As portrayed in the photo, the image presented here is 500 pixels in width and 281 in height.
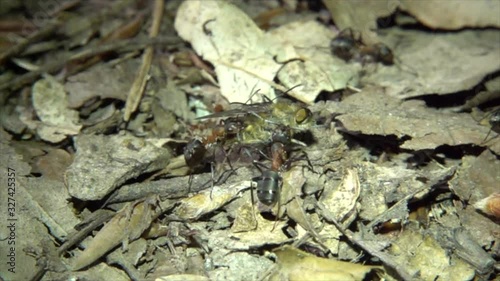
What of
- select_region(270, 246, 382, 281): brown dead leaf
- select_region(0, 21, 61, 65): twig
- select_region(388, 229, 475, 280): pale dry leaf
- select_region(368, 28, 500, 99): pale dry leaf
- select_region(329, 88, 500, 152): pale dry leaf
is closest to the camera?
select_region(270, 246, 382, 281): brown dead leaf

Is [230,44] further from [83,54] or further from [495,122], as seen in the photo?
[495,122]

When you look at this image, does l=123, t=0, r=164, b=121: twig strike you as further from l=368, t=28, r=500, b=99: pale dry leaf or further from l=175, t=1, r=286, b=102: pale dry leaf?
l=368, t=28, r=500, b=99: pale dry leaf

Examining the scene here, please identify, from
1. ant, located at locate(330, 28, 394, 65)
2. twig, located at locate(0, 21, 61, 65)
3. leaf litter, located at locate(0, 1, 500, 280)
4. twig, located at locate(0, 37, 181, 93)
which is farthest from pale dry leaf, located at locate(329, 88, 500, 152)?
twig, located at locate(0, 21, 61, 65)

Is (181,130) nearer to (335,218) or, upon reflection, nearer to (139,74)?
(139,74)

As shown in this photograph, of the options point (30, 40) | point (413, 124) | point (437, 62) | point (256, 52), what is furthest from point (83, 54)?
point (437, 62)

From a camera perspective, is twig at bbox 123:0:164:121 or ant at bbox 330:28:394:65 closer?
twig at bbox 123:0:164:121

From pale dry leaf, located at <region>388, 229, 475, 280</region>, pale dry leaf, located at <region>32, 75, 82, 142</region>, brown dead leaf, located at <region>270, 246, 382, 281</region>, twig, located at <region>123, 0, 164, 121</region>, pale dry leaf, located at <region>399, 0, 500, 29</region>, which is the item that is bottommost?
pale dry leaf, located at <region>388, 229, 475, 280</region>
